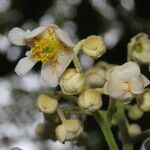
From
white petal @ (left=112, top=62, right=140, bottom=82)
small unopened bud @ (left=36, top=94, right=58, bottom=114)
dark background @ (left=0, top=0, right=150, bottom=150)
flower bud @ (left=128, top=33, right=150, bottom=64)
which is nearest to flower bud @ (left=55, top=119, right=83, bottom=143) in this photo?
small unopened bud @ (left=36, top=94, right=58, bottom=114)

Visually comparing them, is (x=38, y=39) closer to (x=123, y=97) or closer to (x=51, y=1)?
(x=123, y=97)

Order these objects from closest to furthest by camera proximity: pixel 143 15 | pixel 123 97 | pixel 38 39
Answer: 1. pixel 123 97
2. pixel 38 39
3. pixel 143 15

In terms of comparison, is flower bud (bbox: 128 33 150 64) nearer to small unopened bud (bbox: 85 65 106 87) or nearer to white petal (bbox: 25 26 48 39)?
small unopened bud (bbox: 85 65 106 87)

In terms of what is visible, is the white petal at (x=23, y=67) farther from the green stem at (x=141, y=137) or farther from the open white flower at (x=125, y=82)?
the green stem at (x=141, y=137)

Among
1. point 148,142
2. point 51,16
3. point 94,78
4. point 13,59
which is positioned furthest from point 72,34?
point 148,142

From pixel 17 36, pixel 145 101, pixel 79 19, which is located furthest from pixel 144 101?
pixel 79 19

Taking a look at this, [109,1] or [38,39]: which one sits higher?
[38,39]

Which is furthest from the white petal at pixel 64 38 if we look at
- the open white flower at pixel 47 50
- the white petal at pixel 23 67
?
the white petal at pixel 23 67
